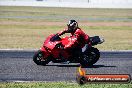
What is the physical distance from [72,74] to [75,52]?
197cm

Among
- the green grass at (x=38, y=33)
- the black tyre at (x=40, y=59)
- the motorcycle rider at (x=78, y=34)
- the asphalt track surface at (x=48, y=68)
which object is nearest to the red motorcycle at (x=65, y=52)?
the black tyre at (x=40, y=59)

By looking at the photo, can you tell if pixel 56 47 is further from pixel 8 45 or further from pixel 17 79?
pixel 8 45

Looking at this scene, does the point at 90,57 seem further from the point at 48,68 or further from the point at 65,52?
the point at 48,68


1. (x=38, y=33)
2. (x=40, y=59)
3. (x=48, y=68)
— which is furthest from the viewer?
(x=38, y=33)

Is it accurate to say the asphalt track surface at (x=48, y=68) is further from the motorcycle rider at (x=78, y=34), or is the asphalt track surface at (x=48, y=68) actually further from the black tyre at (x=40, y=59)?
the motorcycle rider at (x=78, y=34)

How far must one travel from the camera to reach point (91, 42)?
47.3ft

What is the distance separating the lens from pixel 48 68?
1384cm

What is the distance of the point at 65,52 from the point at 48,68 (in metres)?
1.06

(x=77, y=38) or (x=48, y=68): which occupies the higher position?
(x=77, y=38)

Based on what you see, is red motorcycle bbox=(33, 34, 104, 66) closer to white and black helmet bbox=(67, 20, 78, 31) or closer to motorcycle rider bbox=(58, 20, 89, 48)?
motorcycle rider bbox=(58, 20, 89, 48)

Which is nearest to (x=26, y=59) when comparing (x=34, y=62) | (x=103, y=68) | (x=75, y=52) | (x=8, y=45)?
(x=34, y=62)

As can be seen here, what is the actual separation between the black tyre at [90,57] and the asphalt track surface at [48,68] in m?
0.22

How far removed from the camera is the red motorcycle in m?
14.4

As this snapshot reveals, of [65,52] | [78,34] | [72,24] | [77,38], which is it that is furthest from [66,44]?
[72,24]
